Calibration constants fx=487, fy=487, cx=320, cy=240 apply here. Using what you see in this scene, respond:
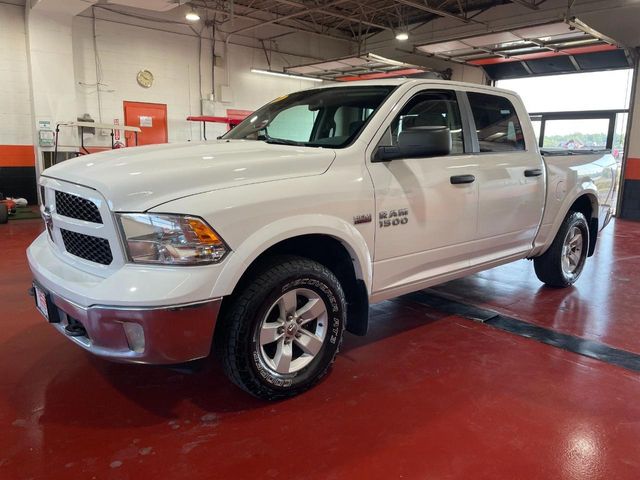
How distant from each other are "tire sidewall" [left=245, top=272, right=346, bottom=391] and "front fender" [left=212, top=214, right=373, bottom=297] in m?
0.19

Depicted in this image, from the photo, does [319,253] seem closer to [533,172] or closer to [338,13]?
[533,172]

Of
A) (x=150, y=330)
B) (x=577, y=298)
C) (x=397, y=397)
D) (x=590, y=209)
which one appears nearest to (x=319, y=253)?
(x=397, y=397)

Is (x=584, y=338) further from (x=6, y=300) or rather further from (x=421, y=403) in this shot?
(x=6, y=300)

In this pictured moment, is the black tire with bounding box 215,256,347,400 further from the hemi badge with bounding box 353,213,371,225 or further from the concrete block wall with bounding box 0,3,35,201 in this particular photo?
the concrete block wall with bounding box 0,3,35,201

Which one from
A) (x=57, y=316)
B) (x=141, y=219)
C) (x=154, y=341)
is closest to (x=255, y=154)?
(x=141, y=219)

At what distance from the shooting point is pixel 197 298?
2064 mm

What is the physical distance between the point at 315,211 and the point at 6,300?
3121 millimetres

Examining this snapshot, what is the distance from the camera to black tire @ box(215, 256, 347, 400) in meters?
2.28

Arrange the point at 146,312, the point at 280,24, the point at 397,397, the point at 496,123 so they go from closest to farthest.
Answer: the point at 146,312, the point at 397,397, the point at 496,123, the point at 280,24

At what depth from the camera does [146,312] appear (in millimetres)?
1997

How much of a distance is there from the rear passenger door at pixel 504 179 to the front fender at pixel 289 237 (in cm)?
118

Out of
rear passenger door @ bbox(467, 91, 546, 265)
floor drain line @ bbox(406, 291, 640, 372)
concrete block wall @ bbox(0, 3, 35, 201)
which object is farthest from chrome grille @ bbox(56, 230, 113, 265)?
concrete block wall @ bbox(0, 3, 35, 201)

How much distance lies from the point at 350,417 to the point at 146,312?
1.12m

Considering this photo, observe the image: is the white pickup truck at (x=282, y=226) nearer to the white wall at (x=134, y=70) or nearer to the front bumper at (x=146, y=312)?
the front bumper at (x=146, y=312)
